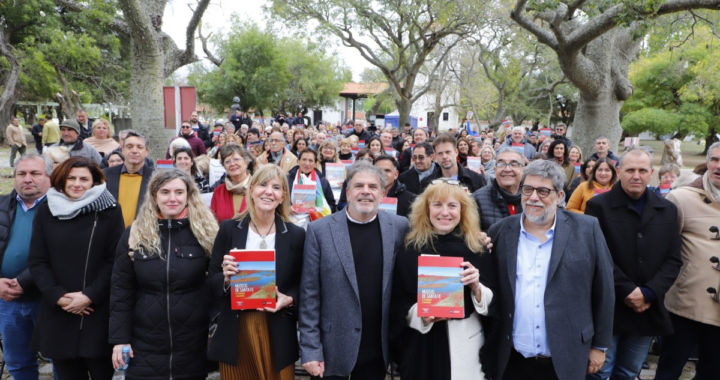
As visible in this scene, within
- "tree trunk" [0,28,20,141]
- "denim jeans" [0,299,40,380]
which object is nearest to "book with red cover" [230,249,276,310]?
"denim jeans" [0,299,40,380]

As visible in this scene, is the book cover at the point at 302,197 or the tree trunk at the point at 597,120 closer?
the book cover at the point at 302,197

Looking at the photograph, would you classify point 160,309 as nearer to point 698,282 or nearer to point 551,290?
point 551,290

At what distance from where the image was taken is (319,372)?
2932mm

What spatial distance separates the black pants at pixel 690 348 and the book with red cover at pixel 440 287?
6.96 feet

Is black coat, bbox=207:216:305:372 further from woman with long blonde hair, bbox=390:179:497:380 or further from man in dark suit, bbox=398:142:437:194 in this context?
man in dark suit, bbox=398:142:437:194

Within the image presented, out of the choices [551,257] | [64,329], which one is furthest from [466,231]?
[64,329]

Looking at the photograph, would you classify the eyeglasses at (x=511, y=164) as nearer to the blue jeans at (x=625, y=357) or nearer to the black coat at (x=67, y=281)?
the blue jeans at (x=625, y=357)

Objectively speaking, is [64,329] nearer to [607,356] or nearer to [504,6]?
[607,356]

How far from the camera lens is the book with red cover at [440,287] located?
259 centimetres

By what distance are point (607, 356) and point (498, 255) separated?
1484 mm

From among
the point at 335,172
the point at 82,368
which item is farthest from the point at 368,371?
the point at 335,172

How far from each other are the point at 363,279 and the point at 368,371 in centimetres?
65

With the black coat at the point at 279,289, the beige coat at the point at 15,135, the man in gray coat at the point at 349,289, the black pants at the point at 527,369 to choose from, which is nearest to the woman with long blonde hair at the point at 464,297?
the man in gray coat at the point at 349,289

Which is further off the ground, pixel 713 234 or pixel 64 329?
pixel 713 234
